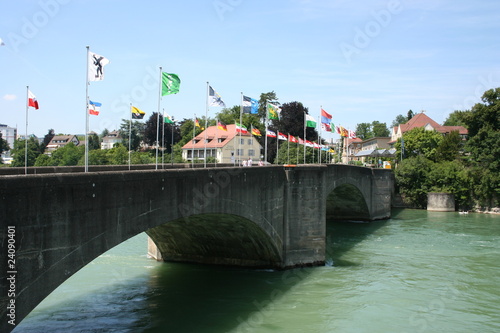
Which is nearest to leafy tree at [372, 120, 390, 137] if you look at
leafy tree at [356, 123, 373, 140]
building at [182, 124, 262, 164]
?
leafy tree at [356, 123, 373, 140]

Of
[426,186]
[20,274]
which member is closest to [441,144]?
[426,186]

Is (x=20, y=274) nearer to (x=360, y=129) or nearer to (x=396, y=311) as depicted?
(x=396, y=311)

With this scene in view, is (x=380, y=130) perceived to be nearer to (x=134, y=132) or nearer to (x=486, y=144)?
(x=134, y=132)

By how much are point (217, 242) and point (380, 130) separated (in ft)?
535

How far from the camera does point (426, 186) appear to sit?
6825 centimetres

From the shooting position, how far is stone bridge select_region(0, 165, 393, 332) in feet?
39.8

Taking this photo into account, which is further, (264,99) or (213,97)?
(264,99)

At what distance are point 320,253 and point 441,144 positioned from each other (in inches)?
2238

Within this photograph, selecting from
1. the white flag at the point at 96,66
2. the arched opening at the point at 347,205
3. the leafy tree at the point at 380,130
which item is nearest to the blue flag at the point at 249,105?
the white flag at the point at 96,66

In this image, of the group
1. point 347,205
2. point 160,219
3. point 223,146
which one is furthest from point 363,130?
point 160,219

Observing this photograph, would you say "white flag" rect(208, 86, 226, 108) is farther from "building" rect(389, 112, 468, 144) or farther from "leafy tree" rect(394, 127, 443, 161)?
"building" rect(389, 112, 468, 144)

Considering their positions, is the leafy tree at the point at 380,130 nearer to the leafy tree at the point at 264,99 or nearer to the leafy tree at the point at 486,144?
the leafy tree at the point at 264,99

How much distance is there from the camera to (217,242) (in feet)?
98.0

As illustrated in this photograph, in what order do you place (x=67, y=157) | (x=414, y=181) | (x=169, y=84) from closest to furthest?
(x=169, y=84) → (x=67, y=157) → (x=414, y=181)
